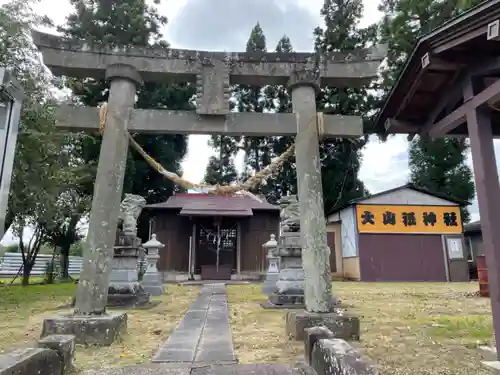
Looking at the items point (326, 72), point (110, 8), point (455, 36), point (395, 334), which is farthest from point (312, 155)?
point (110, 8)

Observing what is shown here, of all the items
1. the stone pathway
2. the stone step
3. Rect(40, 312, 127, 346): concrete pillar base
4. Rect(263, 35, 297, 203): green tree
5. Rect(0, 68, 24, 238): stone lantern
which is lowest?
the stone pathway

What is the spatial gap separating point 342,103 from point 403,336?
2082 cm

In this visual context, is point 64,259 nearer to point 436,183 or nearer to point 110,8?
point 110,8

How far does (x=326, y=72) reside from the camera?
5.57 meters

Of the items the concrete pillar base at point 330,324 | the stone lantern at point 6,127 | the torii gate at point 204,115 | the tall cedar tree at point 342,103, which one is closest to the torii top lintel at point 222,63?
the torii gate at point 204,115

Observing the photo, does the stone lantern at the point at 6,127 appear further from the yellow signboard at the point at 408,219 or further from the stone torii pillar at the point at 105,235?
the yellow signboard at the point at 408,219

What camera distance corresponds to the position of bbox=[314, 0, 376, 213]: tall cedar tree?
24.1 m

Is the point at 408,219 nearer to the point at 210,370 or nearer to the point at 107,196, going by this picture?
the point at 107,196

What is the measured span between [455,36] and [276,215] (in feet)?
50.9

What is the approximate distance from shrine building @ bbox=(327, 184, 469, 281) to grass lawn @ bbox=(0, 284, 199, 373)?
1090cm

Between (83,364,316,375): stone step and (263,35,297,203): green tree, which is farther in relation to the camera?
(263,35,297,203): green tree

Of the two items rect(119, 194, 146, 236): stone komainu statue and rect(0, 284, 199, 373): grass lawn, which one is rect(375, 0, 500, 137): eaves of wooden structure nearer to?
rect(0, 284, 199, 373): grass lawn

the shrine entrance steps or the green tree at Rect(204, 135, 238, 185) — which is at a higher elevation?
the green tree at Rect(204, 135, 238, 185)

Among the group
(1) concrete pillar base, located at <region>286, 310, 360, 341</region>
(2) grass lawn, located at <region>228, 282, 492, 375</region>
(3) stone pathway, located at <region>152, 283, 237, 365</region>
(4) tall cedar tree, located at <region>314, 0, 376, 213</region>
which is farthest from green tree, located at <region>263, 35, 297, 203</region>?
(1) concrete pillar base, located at <region>286, 310, 360, 341</region>
